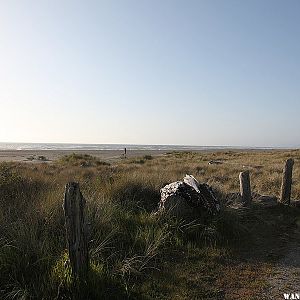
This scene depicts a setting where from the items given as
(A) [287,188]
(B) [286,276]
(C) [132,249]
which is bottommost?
(B) [286,276]

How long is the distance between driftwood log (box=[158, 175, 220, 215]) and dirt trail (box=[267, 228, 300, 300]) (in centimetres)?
200

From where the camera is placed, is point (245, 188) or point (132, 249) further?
point (245, 188)

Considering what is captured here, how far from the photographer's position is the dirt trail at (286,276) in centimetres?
535

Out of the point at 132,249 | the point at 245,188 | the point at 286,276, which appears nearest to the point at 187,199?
the point at 132,249

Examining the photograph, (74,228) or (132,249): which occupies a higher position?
(74,228)

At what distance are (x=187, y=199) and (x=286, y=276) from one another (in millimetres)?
3157

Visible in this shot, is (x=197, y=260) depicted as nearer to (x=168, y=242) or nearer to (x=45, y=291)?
(x=168, y=242)

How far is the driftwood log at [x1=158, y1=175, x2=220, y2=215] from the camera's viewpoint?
27.3 ft

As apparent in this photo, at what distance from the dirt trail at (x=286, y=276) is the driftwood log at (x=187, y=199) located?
2002 millimetres

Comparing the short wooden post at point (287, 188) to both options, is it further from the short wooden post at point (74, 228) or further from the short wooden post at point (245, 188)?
the short wooden post at point (74, 228)

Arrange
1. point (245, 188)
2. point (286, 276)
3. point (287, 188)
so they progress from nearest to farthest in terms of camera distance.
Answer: point (286, 276), point (245, 188), point (287, 188)

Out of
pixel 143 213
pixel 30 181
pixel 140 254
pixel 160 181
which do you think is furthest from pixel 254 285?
pixel 30 181

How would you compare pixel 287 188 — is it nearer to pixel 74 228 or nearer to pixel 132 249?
pixel 132 249

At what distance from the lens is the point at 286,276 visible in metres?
5.91
